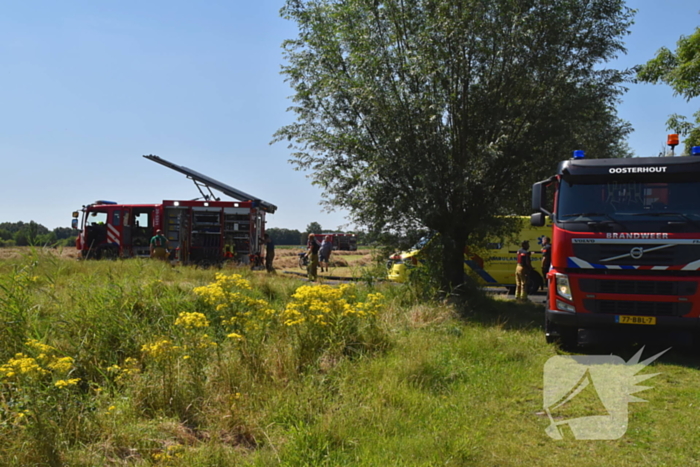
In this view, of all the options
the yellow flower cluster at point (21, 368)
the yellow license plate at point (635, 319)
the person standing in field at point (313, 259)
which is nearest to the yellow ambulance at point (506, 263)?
the person standing in field at point (313, 259)

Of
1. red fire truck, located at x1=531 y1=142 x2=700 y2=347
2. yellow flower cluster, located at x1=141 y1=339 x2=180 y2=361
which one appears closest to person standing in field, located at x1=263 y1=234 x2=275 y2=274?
red fire truck, located at x1=531 y1=142 x2=700 y2=347

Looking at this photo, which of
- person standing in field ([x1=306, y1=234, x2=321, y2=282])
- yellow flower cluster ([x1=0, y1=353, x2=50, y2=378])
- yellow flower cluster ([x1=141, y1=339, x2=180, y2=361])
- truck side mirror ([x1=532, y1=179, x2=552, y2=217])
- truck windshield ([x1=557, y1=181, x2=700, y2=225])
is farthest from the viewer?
person standing in field ([x1=306, y1=234, x2=321, y2=282])

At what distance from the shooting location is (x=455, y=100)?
477 inches

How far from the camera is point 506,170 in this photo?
40.8ft

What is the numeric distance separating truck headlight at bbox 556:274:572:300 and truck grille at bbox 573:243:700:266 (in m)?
0.38

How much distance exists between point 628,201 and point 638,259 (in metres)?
0.92

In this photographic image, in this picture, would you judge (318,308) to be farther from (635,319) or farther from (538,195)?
(635,319)

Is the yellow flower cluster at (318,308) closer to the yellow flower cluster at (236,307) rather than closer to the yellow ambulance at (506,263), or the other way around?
the yellow flower cluster at (236,307)

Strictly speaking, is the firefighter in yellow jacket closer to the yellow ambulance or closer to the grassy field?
the yellow ambulance

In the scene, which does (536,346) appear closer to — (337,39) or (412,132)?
(412,132)

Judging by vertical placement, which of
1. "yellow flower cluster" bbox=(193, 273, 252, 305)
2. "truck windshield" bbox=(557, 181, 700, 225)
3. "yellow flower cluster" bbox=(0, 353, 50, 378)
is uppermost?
"truck windshield" bbox=(557, 181, 700, 225)

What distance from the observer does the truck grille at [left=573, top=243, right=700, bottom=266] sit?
7566mm

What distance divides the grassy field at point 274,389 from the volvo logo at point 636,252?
1499 millimetres

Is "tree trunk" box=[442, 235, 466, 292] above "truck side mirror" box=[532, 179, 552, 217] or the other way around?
the other way around
